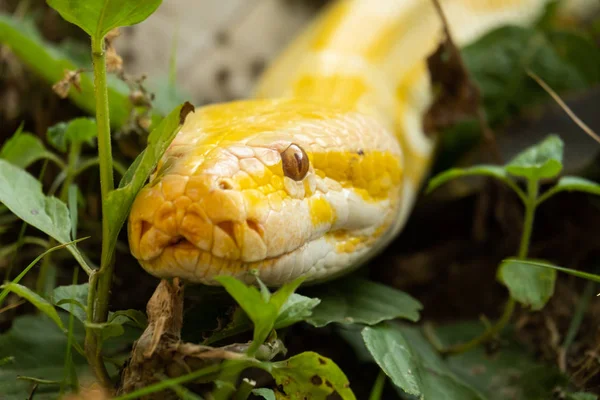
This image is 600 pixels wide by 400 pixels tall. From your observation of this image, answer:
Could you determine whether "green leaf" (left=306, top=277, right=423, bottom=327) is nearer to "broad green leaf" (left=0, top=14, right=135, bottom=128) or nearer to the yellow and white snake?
the yellow and white snake

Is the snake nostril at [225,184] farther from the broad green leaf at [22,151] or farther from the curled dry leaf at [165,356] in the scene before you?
the broad green leaf at [22,151]

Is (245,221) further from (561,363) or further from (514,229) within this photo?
(514,229)

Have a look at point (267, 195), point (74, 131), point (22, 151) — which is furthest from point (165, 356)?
point (22, 151)

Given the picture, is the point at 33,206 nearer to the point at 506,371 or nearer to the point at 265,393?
the point at 265,393

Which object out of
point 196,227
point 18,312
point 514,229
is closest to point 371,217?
point 196,227

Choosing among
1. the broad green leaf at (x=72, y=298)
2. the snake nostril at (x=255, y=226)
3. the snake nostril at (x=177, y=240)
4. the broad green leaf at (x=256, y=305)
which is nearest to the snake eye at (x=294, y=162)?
the snake nostril at (x=255, y=226)

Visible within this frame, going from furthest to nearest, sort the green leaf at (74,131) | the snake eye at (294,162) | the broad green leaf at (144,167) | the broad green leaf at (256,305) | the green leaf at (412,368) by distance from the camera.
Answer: the green leaf at (74,131) → the snake eye at (294,162) → the green leaf at (412,368) → the broad green leaf at (144,167) → the broad green leaf at (256,305)

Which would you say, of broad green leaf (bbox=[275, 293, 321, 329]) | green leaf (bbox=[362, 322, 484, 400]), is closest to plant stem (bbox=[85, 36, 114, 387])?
broad green leaf (bbox=[275, 293, 321, 329])
